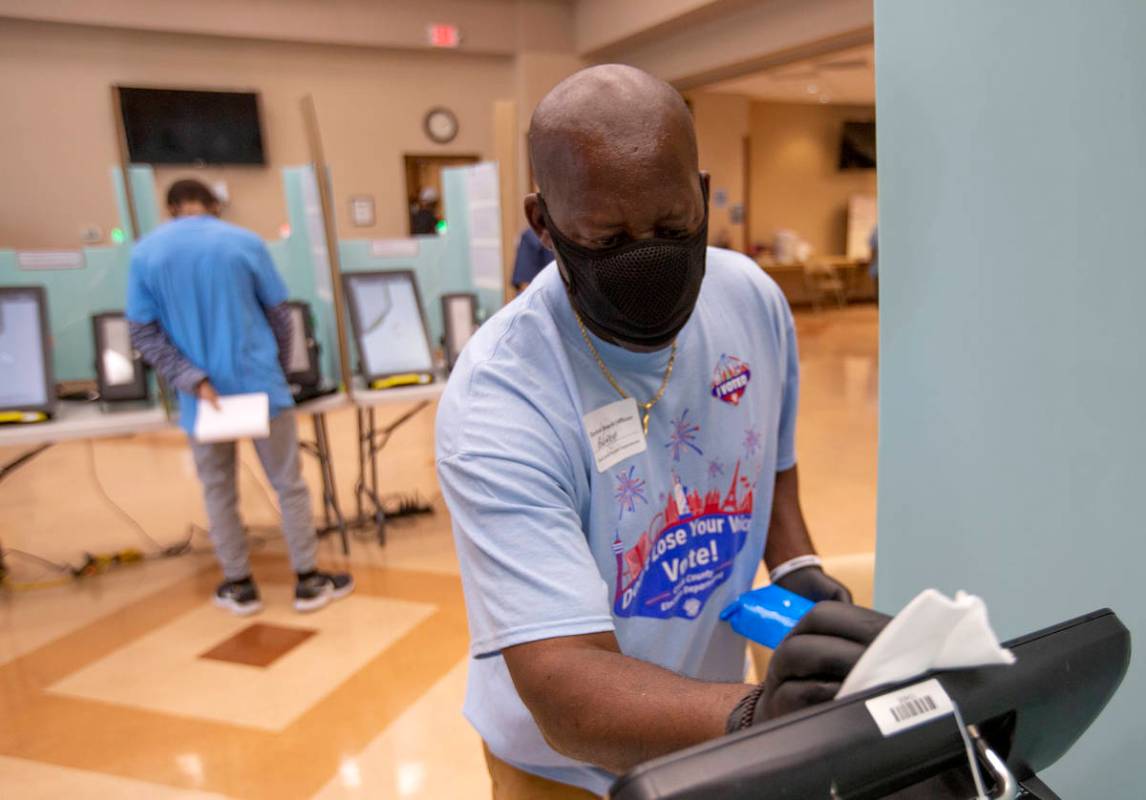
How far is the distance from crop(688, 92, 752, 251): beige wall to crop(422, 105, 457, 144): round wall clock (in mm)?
4100

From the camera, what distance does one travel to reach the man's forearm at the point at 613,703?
606 mm

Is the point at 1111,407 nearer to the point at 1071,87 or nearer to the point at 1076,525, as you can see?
the point at 1076,525

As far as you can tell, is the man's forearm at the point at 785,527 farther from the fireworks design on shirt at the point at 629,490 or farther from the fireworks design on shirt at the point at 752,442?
the fireworks design on shirt at the point at 629,490

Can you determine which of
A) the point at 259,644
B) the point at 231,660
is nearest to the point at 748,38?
the point at 259,644

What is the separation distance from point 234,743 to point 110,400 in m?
1.78

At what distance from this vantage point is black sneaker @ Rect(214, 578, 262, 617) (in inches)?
121

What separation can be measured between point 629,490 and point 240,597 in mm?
2737

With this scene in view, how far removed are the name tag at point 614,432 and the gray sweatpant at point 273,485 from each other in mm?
2503

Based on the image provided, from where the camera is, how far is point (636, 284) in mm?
833

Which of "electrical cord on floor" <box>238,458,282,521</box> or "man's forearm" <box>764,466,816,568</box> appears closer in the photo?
"man's forearm" <box>764,466,816,568</box>

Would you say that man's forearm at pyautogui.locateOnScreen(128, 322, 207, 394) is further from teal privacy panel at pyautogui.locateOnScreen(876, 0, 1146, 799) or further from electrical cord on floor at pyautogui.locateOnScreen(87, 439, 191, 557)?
teal privacy panel at pyautogui.locateOnScreen(876, 0, 1146, 799)

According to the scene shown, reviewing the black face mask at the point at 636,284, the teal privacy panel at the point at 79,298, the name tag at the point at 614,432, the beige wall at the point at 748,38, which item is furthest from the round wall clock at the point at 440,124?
the name tag at the point at 614,432

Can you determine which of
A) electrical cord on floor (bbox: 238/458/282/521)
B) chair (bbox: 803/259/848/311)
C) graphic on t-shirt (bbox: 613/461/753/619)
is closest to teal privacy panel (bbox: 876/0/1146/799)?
graphic on t-shirt (bbox: 613/461/753/619)

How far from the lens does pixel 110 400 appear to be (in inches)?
129
